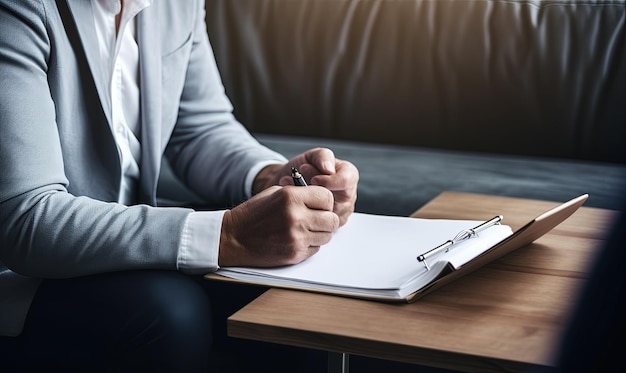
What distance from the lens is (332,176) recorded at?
120 cm

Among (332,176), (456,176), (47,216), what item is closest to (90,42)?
(47,216)

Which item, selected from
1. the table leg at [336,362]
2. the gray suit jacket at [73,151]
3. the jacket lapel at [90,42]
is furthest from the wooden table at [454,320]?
the jacket lapel at [90,42]

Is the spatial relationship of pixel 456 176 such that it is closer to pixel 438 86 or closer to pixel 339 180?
pixel 438 86

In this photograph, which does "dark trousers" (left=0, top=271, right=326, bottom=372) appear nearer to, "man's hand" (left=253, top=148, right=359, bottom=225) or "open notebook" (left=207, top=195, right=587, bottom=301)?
"open notebook" (left=207, top=195, right=587, bottom=301)

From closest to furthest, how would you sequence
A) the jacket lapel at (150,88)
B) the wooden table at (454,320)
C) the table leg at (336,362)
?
the wooden table at (454,320), the table leg at (336,362), the jacket lapel at (150,88)

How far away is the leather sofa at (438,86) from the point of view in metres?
1.91

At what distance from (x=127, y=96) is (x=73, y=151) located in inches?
6.5

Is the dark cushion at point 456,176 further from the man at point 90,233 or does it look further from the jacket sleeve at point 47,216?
the jacket sleeve at point 47,216

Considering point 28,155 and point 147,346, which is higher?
point 28,155

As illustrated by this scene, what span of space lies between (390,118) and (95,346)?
3.99ft

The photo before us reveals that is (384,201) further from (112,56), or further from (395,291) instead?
(395,291)

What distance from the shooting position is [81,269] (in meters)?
1.01

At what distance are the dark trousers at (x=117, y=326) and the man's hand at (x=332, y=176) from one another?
233mm

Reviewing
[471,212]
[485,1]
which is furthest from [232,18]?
[471,212]
